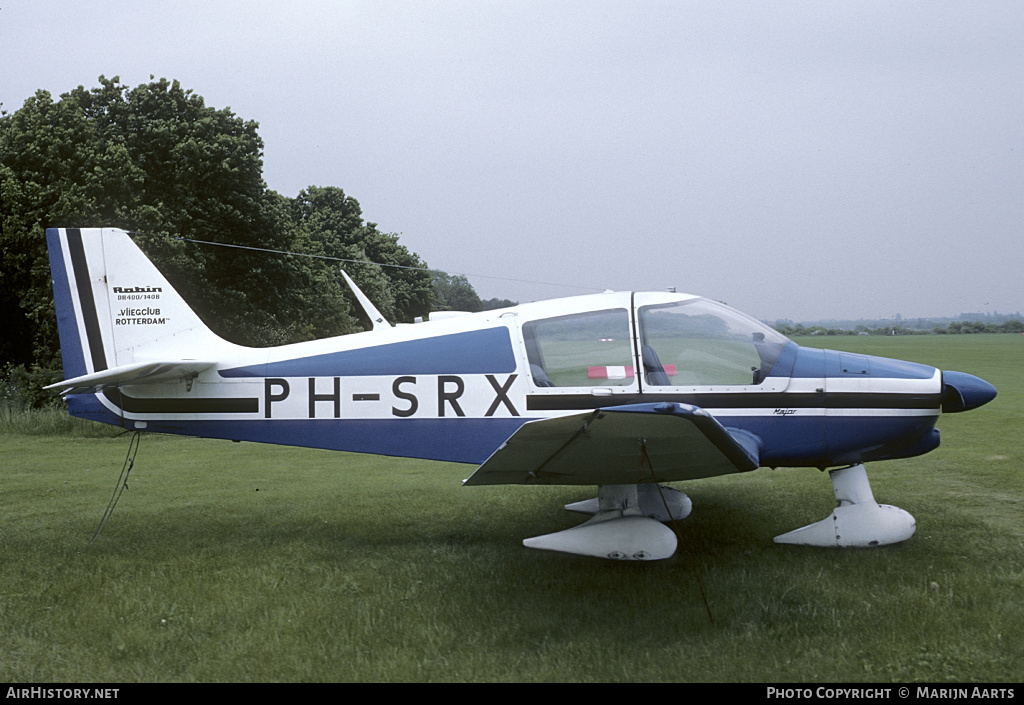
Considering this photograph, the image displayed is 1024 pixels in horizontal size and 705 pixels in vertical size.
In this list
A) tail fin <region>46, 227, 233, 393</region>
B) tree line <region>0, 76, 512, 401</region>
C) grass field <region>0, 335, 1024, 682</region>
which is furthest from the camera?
tree line <region>0, 76, 512, 401</region>

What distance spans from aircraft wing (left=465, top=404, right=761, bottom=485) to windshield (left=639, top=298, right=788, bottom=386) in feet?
2.07

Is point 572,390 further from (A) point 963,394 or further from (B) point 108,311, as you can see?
(B) point 108,311

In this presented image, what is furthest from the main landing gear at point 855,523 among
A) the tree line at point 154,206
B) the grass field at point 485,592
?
the tree line at point 154,206

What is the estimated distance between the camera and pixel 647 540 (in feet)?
15.9

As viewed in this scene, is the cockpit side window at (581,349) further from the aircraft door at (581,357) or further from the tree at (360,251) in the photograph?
the tree at (360,251)

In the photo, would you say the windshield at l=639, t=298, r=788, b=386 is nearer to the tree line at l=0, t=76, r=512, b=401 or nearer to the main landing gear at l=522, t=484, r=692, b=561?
the main landing gear at l=522, t=484, r=692, b=561

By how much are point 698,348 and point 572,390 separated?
3.29ft

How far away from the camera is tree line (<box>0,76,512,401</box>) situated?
17688 mm

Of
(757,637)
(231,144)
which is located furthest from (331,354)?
(231,144)

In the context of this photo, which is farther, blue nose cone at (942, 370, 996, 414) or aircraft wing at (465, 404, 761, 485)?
blue nose cone at (942, 370, 996, 414)

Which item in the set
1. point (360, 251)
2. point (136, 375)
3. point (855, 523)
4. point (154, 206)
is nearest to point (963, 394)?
point (855, 523)

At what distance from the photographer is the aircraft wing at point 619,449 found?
12.6ft

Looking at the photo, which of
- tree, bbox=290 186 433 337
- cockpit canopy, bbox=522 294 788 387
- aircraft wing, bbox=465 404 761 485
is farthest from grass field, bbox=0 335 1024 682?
tree, bbox=290 186 433 337

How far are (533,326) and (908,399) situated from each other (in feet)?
9.32
